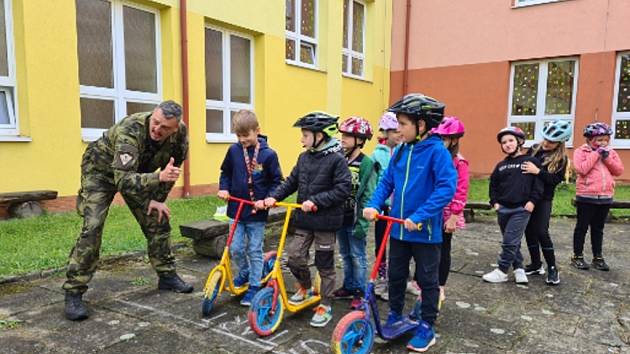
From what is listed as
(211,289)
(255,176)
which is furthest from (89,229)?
(255,176)

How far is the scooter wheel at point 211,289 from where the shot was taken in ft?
11.5

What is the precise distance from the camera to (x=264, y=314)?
10.6 feet

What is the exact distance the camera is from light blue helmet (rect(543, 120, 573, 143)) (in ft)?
14.5

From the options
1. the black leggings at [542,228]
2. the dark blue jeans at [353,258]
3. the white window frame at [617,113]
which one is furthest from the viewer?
the white window frame at [617,113]

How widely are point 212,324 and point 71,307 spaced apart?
3.70ft

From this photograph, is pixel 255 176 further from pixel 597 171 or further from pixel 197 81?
pixel 197 81

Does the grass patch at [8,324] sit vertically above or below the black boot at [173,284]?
below

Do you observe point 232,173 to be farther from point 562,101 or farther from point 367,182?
point 562,101

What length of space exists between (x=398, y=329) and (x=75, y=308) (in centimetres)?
250

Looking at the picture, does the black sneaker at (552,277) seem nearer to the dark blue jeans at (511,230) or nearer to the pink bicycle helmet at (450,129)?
the dark blue jeans at (511,230)

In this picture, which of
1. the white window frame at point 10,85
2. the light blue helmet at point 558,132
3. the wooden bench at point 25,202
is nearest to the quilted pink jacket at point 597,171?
the light blue helmet at point 558,132

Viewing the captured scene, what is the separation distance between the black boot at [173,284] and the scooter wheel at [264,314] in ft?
3.58

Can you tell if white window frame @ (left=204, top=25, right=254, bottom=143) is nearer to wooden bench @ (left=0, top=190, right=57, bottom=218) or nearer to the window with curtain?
wooden bench @ (left=0, top=190, right=57, bottom=218)

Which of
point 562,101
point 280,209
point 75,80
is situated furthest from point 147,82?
point 562,101
